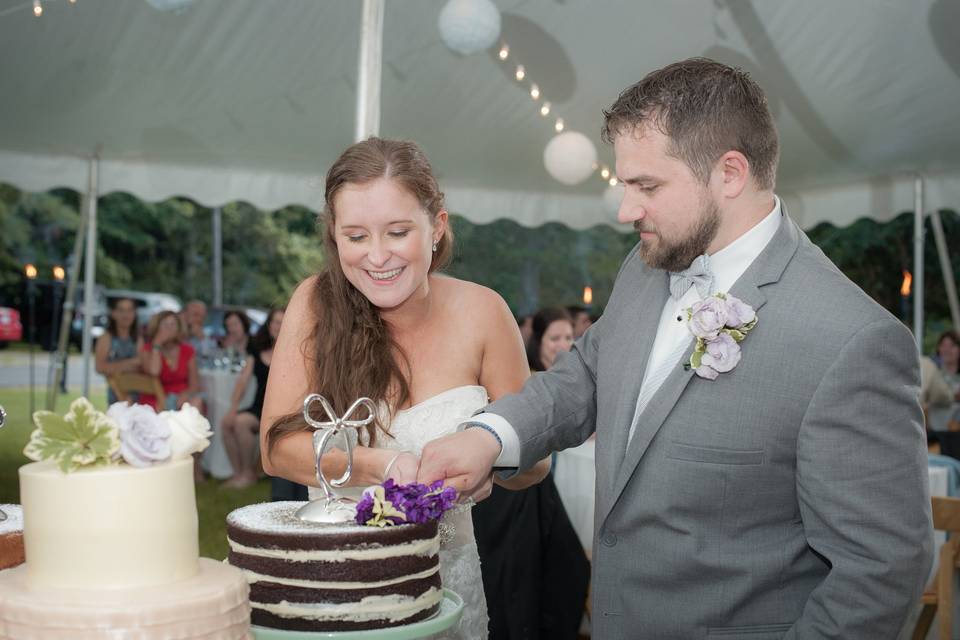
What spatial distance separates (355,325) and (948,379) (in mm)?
7985

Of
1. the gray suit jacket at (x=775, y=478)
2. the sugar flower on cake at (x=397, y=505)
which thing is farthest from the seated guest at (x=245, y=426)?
the sugar flower on cake at (x=397, y=505)

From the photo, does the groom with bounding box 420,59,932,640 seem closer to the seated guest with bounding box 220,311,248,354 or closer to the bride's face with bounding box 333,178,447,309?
the bride's face with bounding box 333,178,447,309

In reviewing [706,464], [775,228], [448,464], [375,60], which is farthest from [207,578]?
[375,60]

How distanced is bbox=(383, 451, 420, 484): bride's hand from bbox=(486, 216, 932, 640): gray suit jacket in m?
0.27

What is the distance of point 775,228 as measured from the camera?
7.15 ft

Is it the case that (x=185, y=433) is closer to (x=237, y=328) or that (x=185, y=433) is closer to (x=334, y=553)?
(x=334, y=553)

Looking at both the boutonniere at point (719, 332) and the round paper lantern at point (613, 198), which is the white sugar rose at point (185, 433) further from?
the round paper lantern at point (613, 198)

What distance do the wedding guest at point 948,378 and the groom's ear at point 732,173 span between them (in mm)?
7288

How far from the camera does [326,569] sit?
1626 mm

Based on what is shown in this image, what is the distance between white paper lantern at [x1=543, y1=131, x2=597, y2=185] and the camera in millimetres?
8211

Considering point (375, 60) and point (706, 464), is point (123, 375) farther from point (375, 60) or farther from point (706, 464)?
point (706, 464)

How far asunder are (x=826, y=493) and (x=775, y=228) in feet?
1.87

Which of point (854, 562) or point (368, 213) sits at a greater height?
point (368, 213)

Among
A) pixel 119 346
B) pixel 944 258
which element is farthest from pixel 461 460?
pixel 944 258
